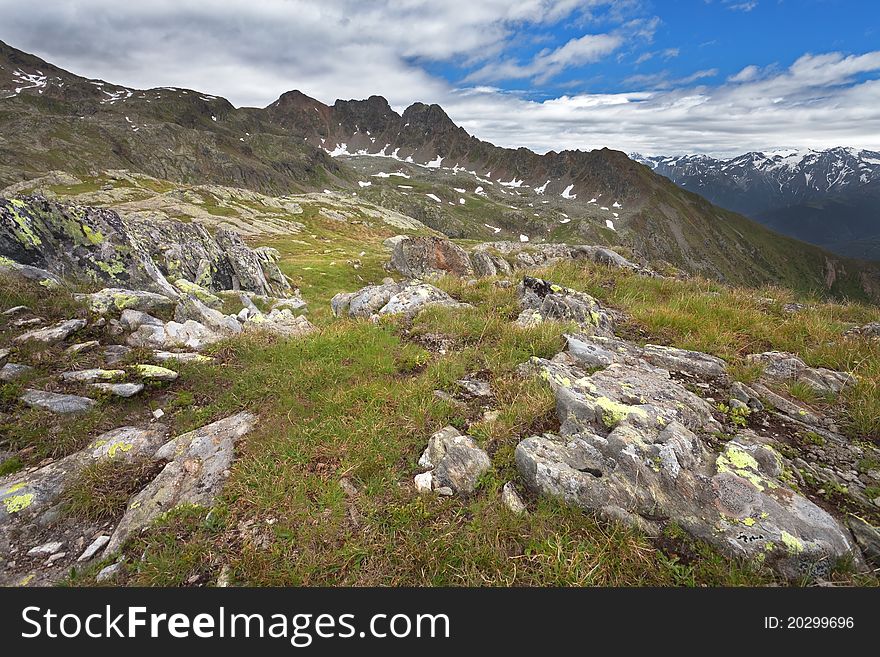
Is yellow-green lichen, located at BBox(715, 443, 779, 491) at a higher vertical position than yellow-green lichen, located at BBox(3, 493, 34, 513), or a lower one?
higher

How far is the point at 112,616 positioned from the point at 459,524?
3.59 metres

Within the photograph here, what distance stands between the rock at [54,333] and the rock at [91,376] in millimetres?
1904

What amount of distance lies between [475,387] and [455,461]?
2103 millimetres

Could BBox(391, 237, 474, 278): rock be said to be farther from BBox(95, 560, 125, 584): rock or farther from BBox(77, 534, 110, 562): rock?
BBox(95, 560, 125, 584): rock

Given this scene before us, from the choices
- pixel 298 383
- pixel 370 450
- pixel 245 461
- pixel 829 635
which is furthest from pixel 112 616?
pixel 829 635

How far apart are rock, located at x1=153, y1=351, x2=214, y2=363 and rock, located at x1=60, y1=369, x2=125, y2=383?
939mm

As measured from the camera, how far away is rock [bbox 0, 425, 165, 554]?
4.95 meters

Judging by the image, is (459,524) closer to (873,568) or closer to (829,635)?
(829,635)

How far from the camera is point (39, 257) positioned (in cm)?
1841

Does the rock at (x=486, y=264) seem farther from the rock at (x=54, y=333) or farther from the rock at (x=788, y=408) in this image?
the rock at (x=788, y=408)

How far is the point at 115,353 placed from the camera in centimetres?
909

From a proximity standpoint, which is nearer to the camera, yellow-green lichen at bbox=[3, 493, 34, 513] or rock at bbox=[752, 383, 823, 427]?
yellow-green lichen at bbox=[3, 493, 34, 513]

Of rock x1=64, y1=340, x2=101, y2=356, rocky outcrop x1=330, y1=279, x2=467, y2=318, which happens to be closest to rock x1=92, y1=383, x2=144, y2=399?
rock x1=64, y1=340, x2=101, y2=356

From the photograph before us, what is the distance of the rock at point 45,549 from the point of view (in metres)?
4.61
